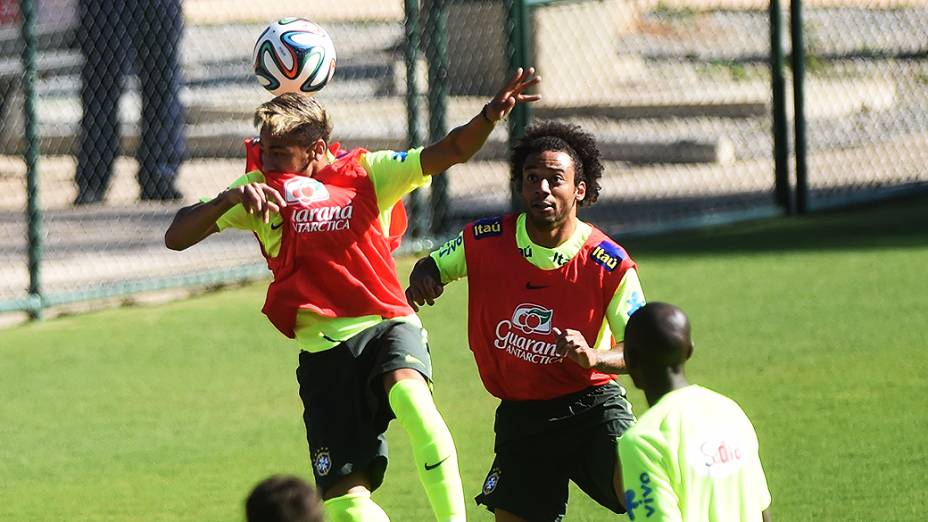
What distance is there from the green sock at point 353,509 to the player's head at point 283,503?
2.37 metres

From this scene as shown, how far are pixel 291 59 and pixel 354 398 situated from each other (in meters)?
1.31

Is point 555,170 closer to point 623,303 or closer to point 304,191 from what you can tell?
point 623,303

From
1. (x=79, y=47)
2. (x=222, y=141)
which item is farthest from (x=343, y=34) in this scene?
(x=79, y=47)

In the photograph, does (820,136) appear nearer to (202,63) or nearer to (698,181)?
(698,181)

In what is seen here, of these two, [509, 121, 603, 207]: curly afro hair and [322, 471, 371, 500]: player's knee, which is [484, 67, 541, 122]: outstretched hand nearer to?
[509, 121, 603, 207]: curly afro hair

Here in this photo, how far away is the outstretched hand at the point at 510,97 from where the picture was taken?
5.59m

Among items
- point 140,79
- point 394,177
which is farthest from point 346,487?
point 140,79

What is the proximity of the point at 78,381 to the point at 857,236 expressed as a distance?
628cm

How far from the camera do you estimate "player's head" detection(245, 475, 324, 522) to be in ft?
10.2

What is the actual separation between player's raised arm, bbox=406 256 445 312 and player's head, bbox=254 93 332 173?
1.91 feet

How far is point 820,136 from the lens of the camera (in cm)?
1816

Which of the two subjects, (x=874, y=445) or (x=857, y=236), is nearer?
(x=874, y=445)

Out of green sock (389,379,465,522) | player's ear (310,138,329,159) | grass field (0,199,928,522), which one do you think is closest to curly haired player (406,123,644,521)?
green sock (389,379,465,522)

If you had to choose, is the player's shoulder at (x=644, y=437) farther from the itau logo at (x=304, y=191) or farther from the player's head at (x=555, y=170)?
the itau logo at (x=304, y=191)
